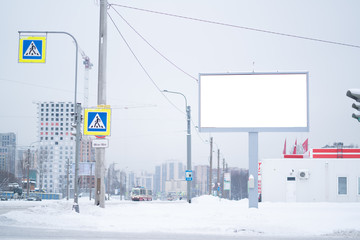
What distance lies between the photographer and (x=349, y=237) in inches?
605

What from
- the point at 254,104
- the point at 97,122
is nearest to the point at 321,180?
the point at 254,104

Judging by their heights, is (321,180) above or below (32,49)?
below

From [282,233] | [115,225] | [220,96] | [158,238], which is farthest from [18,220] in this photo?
[220,96]

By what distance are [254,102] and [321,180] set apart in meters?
17.8

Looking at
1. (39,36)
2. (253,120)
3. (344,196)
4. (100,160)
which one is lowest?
(344,196)

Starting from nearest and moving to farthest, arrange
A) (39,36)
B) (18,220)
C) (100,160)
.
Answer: (18,220)
(39,36)
(100,160)

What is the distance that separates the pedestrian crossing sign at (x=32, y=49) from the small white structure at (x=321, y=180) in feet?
102

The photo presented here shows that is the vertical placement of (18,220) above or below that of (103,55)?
below

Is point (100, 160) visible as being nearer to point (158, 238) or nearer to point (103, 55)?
point (103, 55)

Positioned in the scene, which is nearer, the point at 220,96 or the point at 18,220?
the point at 18,220

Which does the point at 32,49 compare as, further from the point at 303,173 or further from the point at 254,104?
the point at 303,173

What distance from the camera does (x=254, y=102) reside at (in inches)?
1206

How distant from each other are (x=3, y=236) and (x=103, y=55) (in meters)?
14.4

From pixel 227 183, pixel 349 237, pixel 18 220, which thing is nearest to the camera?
pixel 349 237
